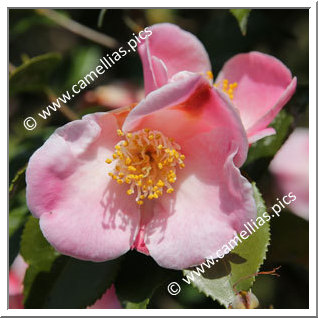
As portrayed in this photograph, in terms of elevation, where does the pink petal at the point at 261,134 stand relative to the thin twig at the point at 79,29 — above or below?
above

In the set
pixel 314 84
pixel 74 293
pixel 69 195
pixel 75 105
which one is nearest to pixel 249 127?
pixel 314 84

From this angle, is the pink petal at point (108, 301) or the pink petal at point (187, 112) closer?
the pink petal at point (187, 112)

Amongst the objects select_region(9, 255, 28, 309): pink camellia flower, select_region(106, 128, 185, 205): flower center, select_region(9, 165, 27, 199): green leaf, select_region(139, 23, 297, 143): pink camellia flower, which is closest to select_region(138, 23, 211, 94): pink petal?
select_region(139, 23, 297, 143): pink camellia flower

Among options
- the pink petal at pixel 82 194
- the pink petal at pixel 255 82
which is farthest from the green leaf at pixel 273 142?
the pink petal at pixel 82 194

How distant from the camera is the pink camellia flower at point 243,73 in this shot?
3.10 feet

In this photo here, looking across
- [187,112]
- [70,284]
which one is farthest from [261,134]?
[70,284]

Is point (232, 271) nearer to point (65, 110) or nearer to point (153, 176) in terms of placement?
point (153, 176)

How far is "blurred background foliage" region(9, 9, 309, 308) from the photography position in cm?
108

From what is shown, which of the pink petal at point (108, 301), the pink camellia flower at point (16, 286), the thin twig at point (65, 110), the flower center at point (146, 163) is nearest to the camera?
the flower center at point (146, 163)

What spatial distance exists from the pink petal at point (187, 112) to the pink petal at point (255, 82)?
0.34ft

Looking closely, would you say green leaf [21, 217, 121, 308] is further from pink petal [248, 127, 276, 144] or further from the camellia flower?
pink petal [248, 127, 276, 144]

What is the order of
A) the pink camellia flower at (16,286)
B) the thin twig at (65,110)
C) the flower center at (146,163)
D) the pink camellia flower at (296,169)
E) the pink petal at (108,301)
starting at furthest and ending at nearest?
the pink camellia flower at (296,169)
the thin twig at (65,110)
the pink camellia flower at (16,286)
the pink petal at (108,301)
the flower center at (146,163)

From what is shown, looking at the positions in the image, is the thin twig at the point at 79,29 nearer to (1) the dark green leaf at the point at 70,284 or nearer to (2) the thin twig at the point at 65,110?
(2) the thin twig at the point at 65,110

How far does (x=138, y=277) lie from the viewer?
1014mm
